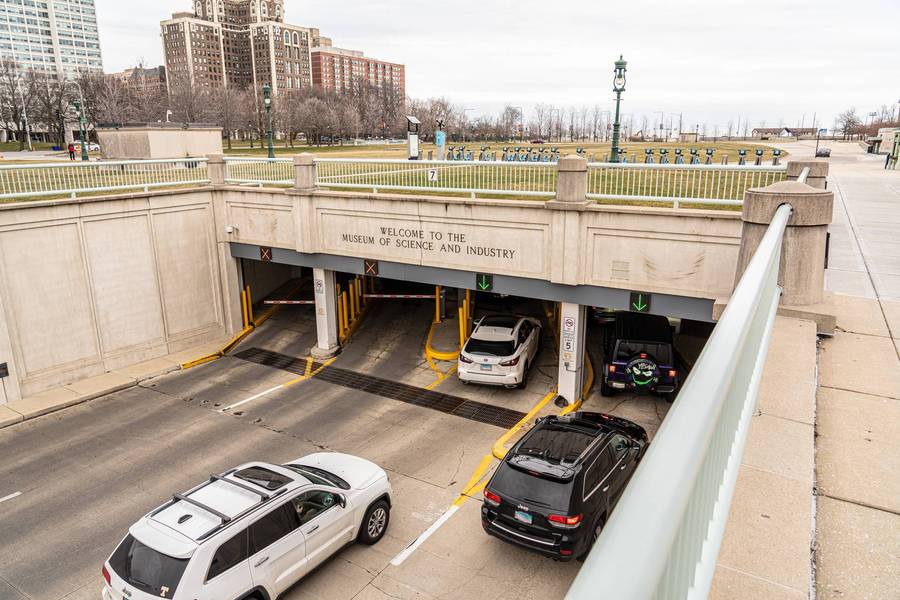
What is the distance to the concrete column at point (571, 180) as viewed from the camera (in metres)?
14.7

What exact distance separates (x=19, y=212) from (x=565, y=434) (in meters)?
16.1

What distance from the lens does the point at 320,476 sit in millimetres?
10508

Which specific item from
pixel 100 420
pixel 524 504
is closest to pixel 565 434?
pixel 524 504

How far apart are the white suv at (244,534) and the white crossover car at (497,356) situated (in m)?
6.62

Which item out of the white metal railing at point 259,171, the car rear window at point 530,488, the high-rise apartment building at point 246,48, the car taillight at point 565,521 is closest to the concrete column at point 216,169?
the white metal railing at point 259,171

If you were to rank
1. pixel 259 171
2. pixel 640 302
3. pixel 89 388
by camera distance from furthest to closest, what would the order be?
pixel 259 171 → pixel 89 388 → pixel 640 302

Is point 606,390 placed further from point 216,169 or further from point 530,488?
point 216,169

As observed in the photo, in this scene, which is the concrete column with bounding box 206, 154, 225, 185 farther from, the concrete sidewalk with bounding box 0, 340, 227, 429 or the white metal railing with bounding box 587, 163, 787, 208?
the white metal railing with bounding box 587, 163, 787, 208

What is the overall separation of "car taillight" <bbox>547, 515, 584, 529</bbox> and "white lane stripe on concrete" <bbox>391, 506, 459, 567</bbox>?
9.03ft

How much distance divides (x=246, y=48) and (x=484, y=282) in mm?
190117

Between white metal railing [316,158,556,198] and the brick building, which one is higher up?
the brick building

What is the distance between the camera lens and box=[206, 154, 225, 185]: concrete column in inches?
860

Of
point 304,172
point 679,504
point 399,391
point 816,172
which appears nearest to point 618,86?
point 816,172

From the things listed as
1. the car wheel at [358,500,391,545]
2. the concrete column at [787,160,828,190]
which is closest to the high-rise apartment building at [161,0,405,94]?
the concrete column at [787,160,828,190]
